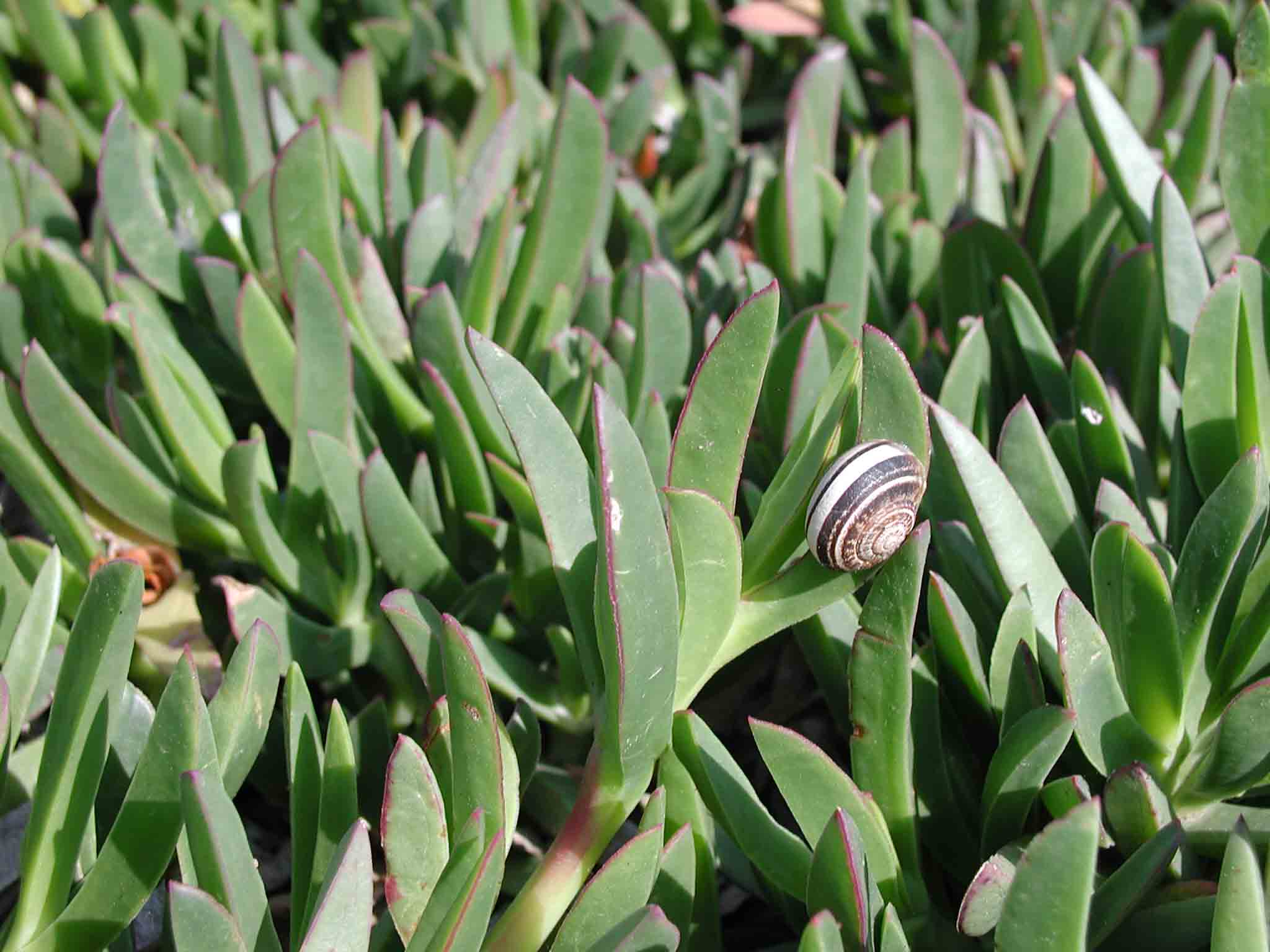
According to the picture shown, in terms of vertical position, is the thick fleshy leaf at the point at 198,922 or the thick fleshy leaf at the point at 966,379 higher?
the thick fleshy leaf at the point at 966,379

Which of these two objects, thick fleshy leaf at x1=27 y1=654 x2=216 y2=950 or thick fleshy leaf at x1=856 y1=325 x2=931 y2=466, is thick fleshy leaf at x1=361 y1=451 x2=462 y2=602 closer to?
thick fleshy leaf at x1=27 y1=654 x2=216 y2=950

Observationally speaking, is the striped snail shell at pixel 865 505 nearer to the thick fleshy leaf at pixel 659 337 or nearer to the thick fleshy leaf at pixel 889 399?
the thick fleshy leaf at pixel 889 399

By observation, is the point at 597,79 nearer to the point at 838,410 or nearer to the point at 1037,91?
the point at 1037,91

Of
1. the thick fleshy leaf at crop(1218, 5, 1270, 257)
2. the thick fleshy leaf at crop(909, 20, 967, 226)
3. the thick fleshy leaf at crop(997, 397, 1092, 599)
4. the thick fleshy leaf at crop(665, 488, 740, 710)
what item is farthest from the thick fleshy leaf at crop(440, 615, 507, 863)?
the thick fleshy leaf at crop(909, 20, 967, 226)

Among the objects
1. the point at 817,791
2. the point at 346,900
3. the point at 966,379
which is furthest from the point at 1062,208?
the point at 346,900

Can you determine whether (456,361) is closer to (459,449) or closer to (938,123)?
(459,449)

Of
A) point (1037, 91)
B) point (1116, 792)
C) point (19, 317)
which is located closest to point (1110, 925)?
point (1116, 792)

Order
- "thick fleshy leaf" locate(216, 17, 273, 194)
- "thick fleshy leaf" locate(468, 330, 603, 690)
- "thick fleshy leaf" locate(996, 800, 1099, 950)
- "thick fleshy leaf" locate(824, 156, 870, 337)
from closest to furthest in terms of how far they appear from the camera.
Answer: "thick fleshy leaf" locate(996, 800, 1099, 950) → "thick fleshy leaf" locate(468, 330, 603, 690) → "thick fleshy leaf" locate(824, 156, 870, 337) → "thick fleshy leaf" locate(216, 17, 273, 194)

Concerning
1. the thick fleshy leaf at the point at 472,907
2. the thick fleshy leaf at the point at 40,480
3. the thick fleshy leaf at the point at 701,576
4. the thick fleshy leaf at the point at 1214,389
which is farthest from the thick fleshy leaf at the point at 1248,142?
the thick fleshy leaf at the point at 40,480

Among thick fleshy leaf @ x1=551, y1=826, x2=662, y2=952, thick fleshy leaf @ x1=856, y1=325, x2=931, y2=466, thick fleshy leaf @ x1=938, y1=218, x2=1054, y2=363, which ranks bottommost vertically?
thick fleshy leaf @ x1=551, y1=826, x2=662, y2=952
